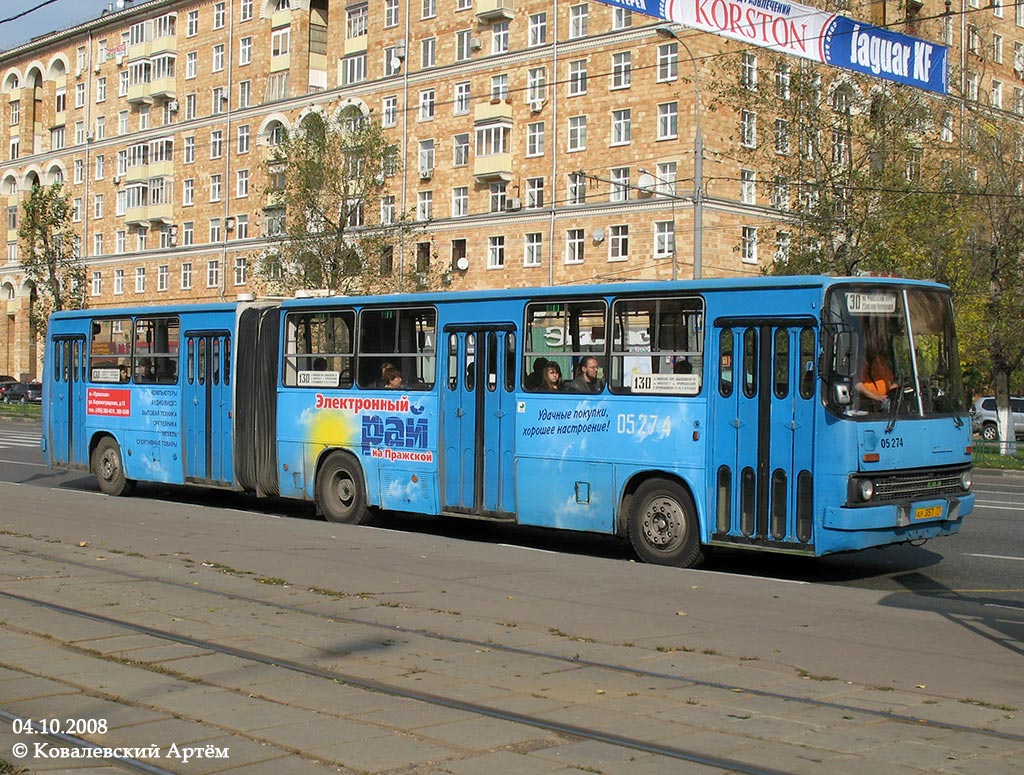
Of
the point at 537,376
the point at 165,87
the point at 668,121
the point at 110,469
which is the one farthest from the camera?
the point at 165,87

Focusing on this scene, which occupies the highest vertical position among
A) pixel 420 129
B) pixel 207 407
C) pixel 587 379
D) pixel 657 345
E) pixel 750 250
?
pixel 420 129

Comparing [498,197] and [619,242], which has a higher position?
[498,197]

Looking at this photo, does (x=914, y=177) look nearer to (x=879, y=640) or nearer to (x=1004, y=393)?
(x=1004, y=393)

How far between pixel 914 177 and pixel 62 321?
2017 cm

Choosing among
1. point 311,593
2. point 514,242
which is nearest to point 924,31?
point 514,242

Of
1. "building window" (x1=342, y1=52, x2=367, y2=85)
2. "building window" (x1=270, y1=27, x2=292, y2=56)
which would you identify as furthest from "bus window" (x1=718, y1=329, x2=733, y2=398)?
"building window" (x1=270, y1=27, x2=292, y2=56)

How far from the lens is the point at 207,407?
20.2 meters

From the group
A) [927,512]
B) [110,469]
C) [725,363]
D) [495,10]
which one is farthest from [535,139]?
[927,512]

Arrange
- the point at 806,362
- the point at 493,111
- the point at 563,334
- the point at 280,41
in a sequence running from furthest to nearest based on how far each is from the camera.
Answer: the point at 280,41 < the point at 493,111 < the point at 563,334 < the point at 806,362

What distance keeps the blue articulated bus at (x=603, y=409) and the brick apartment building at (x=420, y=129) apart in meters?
19.1

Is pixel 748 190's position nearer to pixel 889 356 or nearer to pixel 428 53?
pixel 428 53

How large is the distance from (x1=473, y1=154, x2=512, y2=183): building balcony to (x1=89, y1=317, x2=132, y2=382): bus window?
37401 mm

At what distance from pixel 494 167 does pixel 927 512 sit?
153 ft

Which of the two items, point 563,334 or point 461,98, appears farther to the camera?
point 461,98
